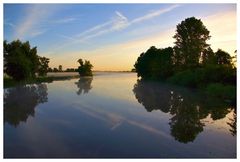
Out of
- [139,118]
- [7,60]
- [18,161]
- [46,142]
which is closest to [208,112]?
[139,118]

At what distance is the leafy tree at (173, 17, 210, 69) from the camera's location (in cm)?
4919

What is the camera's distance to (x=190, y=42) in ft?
165

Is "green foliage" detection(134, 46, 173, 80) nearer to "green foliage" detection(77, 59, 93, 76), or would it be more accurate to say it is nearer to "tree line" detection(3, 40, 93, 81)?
"tree line" detection(3, 40, 93, 81)

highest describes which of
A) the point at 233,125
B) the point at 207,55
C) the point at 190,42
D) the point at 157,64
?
the point at 190,42

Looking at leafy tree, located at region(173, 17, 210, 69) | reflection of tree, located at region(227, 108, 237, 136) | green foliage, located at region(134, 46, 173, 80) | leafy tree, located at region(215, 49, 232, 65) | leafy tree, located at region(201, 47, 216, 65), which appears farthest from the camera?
green foliage, located at region(134, 46, 173, 80)

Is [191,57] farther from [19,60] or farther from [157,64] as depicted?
[19,60]

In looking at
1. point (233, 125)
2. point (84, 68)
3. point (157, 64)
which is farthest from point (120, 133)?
point (84, 68)

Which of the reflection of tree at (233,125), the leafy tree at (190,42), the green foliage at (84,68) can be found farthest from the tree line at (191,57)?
the green foliage at (84,68)

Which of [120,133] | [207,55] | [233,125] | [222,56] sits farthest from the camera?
[222,56]

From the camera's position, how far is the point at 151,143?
11.1 m

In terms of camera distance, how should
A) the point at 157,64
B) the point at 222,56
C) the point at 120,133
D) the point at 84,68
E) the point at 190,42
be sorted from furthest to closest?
1. the point at 84,68
2. the point at 157,64
3. the point at 222,56
4. the point at 190,42
5. the point at 120,133

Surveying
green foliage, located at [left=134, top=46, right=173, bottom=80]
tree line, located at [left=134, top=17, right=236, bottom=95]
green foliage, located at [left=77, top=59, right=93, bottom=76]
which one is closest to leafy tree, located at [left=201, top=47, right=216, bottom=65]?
tree line, located at [left=134, top=17, right=236, bottom=95]

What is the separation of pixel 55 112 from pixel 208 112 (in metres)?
9.70

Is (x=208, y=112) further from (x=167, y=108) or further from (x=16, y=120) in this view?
(x=16, y=120)
